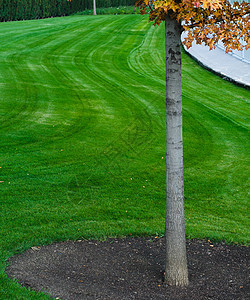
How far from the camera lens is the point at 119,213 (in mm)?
5949

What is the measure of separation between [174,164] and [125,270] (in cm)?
131

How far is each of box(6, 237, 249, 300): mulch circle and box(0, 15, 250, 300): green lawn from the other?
9.1 inches

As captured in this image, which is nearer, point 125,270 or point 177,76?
point 177,76

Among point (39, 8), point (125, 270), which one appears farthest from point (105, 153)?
point (39, 8)

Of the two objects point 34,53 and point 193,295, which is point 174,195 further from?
point 34,53

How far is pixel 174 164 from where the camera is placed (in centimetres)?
414

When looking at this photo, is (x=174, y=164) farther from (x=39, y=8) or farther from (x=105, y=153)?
(x=39, y=8)

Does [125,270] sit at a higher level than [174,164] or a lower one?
lower

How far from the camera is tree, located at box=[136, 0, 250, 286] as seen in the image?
404cm

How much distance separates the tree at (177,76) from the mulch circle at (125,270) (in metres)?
0.26

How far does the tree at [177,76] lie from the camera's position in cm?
404

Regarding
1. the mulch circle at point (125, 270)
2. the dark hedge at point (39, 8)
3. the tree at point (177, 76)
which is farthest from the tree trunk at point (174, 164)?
the dark hedge at point (39, 8)

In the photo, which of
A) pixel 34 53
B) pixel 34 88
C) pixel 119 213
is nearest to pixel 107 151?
pixel 119 213

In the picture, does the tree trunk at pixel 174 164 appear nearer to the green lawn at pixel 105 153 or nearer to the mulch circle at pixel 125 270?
the mulch circle at pixel 125 270
